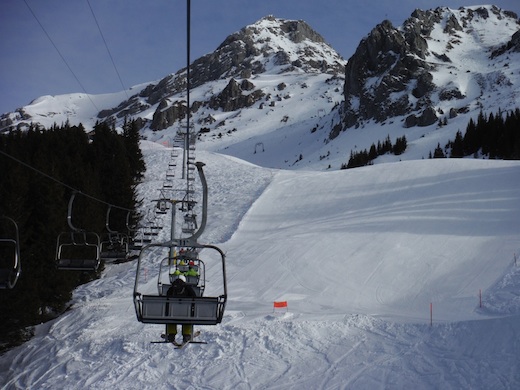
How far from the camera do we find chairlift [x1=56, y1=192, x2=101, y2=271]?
12.0m

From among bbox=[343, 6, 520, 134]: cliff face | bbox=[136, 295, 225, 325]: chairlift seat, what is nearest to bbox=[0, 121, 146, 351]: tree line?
bbox=[136, 295, 225, 325]: chairlift seat

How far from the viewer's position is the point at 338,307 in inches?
799

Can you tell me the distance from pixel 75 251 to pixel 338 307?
41.6ft

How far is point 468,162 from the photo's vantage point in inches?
1645

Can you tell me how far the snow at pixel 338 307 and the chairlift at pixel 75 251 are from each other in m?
2.31

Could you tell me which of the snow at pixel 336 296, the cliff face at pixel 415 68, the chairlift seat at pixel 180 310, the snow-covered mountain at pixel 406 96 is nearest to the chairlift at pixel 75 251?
the snow at pixel 336 296

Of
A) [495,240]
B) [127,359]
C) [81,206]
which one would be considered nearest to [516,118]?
[495,240]

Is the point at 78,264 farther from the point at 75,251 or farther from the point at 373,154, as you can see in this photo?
the point at 373,154

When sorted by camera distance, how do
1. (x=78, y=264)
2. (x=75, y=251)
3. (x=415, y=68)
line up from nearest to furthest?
(x=78, y=264), (x=75, y=251), (x=415, y=68)

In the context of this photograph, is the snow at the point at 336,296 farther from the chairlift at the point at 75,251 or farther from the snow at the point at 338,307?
the chairlift at the point at 75,251

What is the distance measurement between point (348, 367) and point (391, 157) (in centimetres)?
6708

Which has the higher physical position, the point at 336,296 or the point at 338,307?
the point at 336,296

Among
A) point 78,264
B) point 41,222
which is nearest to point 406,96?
point 41,222

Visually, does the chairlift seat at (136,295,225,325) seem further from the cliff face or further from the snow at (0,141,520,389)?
the cliff face
